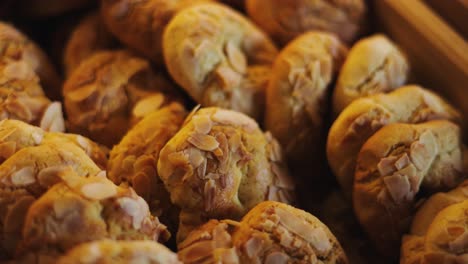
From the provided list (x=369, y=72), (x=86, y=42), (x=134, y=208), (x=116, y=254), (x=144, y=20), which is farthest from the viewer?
(x=86, y=42)

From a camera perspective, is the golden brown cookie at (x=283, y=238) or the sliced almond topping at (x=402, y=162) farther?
the sliced almond topping at (x=402, y=162)

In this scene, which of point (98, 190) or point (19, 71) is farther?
point (19, 71)

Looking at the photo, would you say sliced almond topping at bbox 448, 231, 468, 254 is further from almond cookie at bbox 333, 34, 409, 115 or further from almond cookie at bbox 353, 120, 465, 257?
almond cookie at bbox 333, 34, 409, 115

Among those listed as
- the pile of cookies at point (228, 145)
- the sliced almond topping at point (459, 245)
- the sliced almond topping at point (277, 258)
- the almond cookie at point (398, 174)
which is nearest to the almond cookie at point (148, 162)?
the pile of cookies at point (228, 145)

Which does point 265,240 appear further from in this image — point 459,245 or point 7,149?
point 7,149

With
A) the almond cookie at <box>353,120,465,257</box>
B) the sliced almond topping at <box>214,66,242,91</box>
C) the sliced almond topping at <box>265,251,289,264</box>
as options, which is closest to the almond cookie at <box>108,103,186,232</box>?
the sliced almond topping at <box>214,66,242,91</box>

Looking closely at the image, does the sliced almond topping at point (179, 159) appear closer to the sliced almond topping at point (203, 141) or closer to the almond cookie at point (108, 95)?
the sliced almond topping at point (203, 141)

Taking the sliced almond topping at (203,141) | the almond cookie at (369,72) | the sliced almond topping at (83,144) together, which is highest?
the almond cookie at (369,72)

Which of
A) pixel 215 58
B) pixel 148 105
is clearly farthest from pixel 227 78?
pixel 148 105
